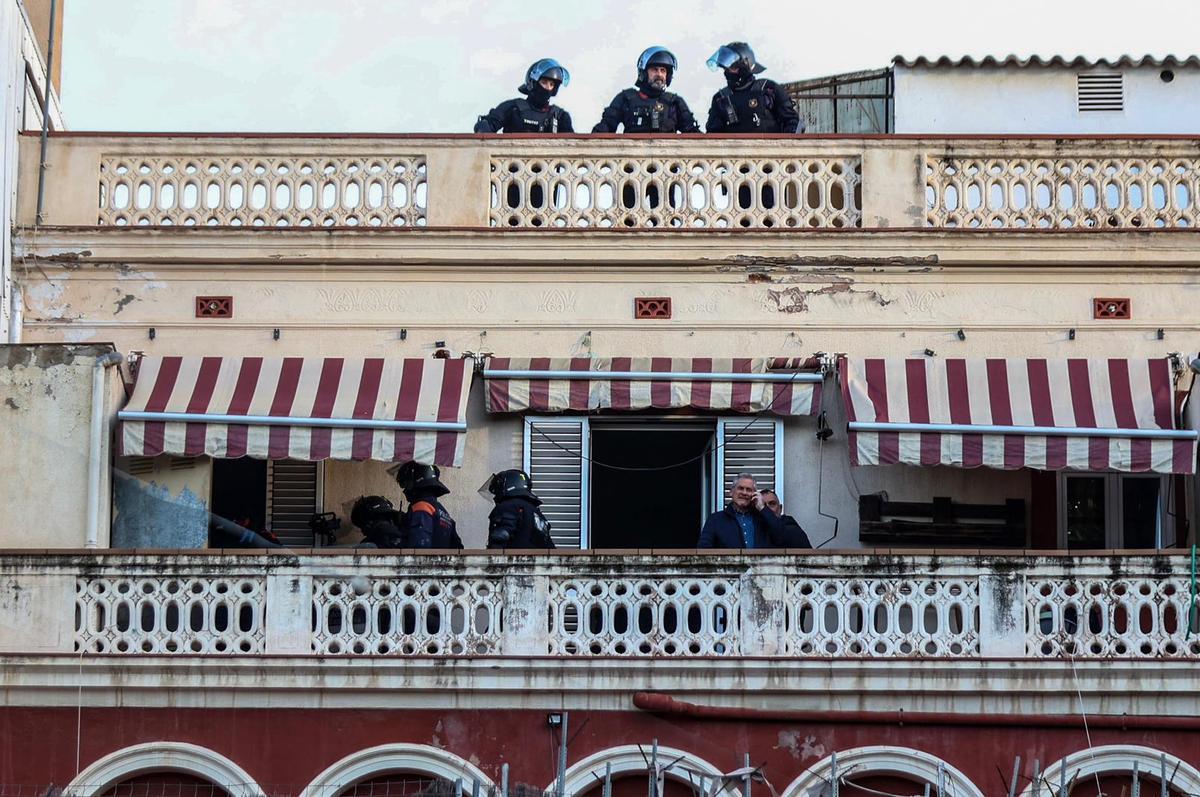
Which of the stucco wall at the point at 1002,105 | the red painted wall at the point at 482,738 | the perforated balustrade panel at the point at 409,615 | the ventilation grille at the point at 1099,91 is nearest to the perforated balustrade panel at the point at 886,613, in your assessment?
the red painted wall at the point at 482,738

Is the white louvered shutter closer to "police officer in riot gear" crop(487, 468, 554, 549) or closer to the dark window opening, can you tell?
the dark window opening

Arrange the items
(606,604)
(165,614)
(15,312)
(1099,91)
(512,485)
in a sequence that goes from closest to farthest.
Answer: (606,604)
(165,614)
(512,485)
(15,312)
(1099,91)

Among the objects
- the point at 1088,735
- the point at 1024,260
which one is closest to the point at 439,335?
the point at 1024,260

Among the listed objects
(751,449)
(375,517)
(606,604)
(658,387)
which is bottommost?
(606,604)

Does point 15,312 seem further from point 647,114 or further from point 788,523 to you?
point 788,523

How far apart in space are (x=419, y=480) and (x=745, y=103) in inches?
223

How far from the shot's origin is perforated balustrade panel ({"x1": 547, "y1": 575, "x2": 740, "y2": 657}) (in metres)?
23.1

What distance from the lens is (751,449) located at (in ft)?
86.3

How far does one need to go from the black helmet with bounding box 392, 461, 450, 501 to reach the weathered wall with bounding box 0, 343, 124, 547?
8.69ft

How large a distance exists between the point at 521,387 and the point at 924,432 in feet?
12.3

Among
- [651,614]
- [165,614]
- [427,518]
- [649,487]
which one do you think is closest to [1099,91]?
[649,487]

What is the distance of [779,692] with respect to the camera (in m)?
23.1

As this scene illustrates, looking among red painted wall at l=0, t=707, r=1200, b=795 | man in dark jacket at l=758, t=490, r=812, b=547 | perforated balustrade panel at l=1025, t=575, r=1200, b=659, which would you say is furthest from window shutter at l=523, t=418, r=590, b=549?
perforated balustrade panel at l=1025, t=575, r=1200, b=659

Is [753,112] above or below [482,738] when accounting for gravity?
above
